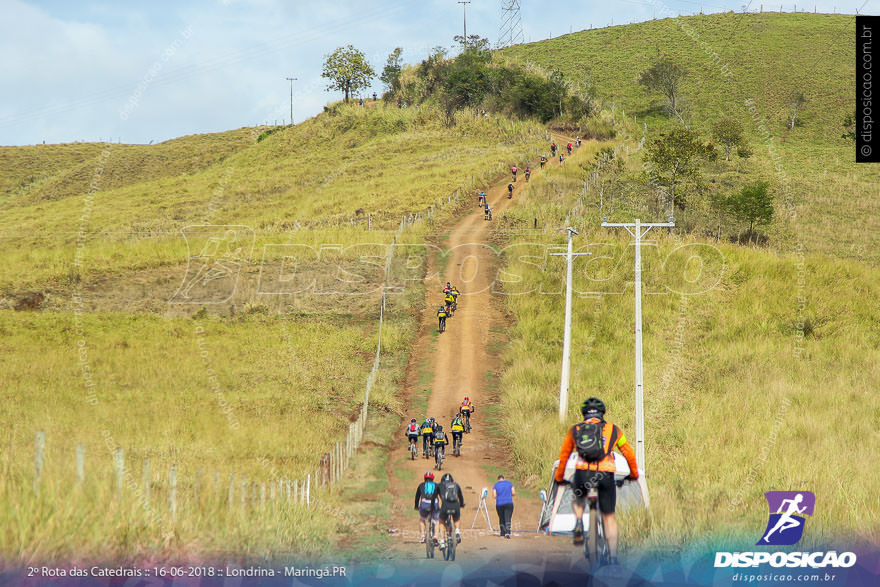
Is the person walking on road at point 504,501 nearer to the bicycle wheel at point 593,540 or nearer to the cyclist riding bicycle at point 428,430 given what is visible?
the bicycle wheel at point 593,540

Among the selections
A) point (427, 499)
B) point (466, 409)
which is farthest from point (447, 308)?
point (427, 499)

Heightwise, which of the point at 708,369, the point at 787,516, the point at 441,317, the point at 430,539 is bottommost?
the point at 430,539

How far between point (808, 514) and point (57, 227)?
7028cm

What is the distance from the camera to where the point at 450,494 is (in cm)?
1409

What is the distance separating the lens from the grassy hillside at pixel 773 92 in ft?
203

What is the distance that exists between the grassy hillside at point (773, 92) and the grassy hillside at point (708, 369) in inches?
587

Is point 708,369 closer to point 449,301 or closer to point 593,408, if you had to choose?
point 449,301

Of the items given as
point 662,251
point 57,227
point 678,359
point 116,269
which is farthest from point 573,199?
point 57,227

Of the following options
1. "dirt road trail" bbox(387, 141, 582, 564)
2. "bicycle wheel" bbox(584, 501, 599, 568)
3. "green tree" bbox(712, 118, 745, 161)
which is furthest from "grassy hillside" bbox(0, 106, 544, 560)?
"green tree" bbox(712, 118, 745, 161)

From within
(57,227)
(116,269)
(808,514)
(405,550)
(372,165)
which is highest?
(372,165)

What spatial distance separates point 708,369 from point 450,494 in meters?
21.1

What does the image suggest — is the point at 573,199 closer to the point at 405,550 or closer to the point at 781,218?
the point at 781,218

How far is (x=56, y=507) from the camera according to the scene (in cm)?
960

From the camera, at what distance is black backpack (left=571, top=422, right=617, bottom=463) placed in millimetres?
9227
